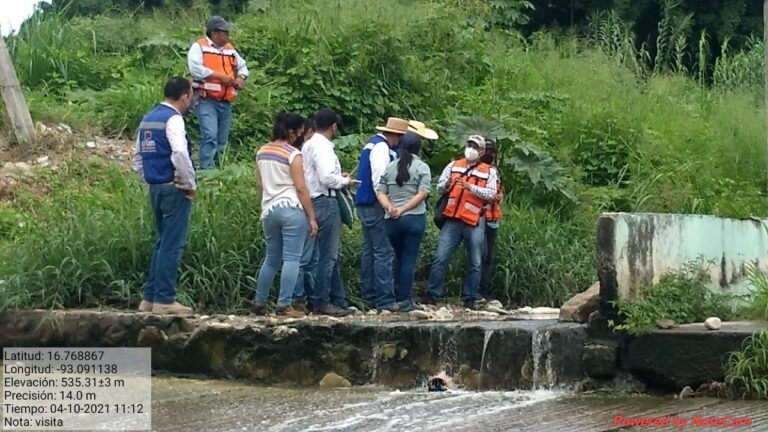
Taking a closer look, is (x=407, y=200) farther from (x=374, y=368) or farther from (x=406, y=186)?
(x=374, y=368)

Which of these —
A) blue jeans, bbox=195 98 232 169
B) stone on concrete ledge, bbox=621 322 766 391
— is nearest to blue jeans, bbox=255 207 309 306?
stone on concrete ledge, bbox=621 322 766 391

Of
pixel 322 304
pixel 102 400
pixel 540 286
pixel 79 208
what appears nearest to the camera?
pixel 102 400

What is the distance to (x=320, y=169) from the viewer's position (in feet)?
29.7

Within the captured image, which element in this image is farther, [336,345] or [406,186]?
[406,186]

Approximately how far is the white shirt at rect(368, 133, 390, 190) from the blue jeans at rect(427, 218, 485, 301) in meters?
0.77

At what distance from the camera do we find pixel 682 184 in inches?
491

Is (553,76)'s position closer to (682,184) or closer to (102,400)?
(682,184)

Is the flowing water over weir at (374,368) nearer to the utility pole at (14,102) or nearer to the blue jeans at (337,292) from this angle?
the blue jeans at (337,292)

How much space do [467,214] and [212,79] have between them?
3.30 m

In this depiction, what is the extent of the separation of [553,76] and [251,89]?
4647mm

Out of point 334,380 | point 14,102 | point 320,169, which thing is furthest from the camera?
point 14,102

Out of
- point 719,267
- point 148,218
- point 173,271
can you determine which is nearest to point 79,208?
point 148,218

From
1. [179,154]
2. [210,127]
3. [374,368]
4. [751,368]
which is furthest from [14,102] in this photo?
[751,368]

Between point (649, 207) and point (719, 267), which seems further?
point (649, 207)
